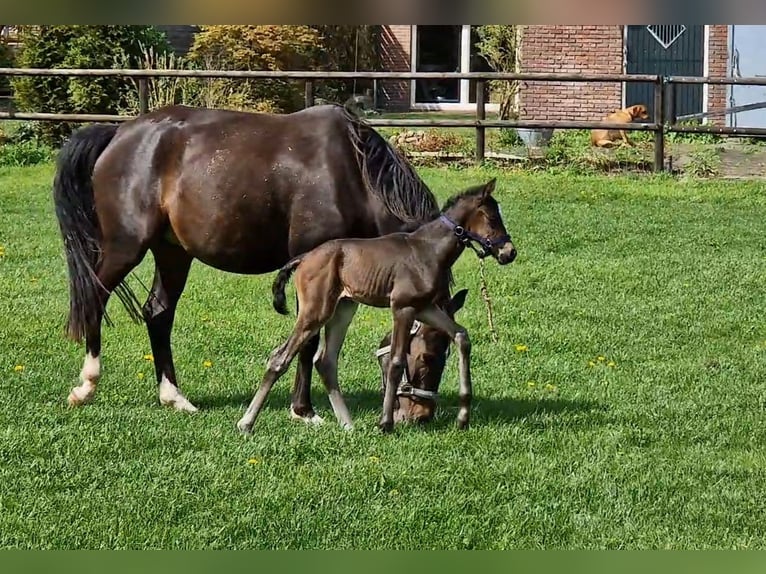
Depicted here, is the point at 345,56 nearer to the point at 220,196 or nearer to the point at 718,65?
→ the point at 718,65

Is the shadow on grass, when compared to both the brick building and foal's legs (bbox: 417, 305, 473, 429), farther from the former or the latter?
the brick building

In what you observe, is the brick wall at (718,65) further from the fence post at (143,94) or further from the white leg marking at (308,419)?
the white leg marking at (308,419)

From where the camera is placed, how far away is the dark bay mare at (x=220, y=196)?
235 inches

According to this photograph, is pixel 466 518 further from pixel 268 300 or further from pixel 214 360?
pixel 268 300

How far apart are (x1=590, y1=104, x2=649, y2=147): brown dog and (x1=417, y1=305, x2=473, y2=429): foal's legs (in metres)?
11.6

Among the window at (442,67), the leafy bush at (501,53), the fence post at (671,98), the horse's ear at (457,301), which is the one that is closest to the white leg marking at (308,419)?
the horse's ear at (457,301)

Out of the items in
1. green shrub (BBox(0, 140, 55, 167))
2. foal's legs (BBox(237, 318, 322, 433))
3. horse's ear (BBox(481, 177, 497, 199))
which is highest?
green shrub (BBox(0, 140, 55, 167))

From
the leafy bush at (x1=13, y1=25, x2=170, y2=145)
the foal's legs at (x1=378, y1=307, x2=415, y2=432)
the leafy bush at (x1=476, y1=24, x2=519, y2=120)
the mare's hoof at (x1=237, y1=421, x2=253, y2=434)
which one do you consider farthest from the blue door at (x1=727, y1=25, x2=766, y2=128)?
the mare's hoof at (x1=237, y1=421, x2=253, y2=434)

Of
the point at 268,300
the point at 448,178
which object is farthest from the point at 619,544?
the point at 448,178

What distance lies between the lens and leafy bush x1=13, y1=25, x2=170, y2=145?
15.7 meters

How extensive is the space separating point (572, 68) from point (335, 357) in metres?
16.0

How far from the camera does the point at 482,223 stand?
18.1 feet

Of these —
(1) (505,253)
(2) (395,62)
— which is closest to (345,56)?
(2) (395,62)
